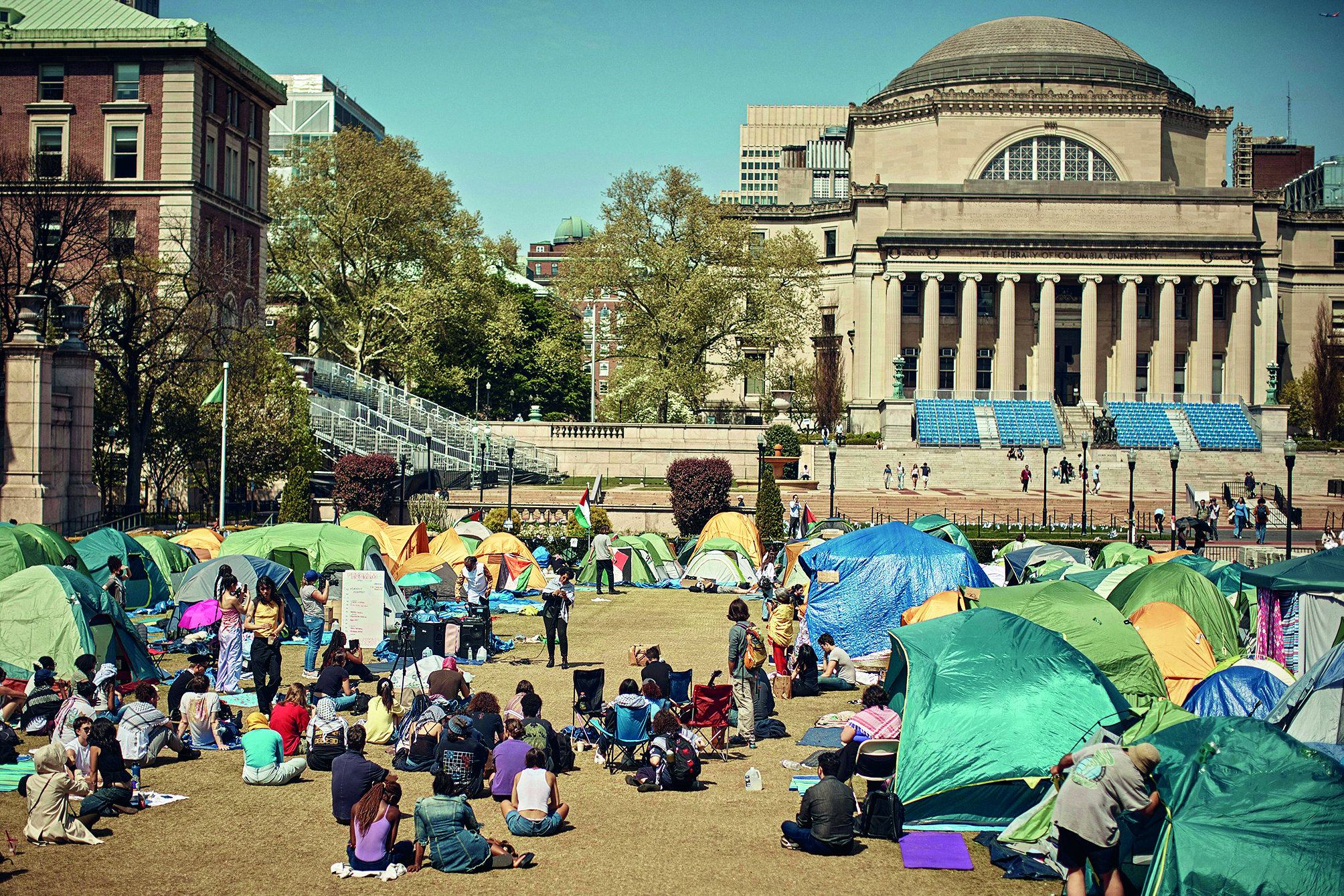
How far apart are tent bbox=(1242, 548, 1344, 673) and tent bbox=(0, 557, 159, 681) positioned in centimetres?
1667

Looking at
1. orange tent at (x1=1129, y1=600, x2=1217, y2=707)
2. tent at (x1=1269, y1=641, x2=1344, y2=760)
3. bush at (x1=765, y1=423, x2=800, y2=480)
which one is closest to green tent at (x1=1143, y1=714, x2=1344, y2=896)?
tent at (x1=1269, y1=641, x2=1344, y2=760)

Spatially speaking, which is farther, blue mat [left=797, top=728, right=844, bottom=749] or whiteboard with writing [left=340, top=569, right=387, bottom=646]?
whiteboard with writing [left=340, top=569, right=387, bottom=646]

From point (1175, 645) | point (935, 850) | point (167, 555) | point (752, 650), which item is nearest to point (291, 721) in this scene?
point (752, 650)

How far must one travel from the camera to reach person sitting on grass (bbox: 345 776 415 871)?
35.9ft

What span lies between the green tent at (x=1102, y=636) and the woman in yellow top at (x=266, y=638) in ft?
32.6

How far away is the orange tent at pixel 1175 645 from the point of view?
17375 millimetres

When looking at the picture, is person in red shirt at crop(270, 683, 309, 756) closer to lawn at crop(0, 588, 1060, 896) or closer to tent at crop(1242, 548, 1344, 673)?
lawn at crop(0, 588, 1060, 896)

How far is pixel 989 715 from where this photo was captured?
43.2 ft

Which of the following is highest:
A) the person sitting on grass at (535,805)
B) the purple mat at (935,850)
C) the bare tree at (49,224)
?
the bare tree at (49,224)

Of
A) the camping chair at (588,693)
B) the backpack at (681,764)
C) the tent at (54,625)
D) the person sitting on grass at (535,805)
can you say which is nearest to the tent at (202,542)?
the tent at (54,625)

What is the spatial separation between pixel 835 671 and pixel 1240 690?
703 cm

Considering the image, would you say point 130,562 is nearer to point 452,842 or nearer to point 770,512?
point 452,842

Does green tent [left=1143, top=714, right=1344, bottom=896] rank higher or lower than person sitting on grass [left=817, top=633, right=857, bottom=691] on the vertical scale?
higher

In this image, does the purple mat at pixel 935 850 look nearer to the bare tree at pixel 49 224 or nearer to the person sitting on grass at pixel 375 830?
the person sitting on grass at pixel 375 830
